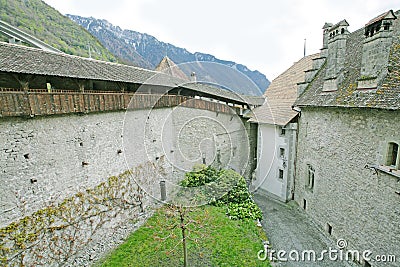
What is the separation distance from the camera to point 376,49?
6289 mm

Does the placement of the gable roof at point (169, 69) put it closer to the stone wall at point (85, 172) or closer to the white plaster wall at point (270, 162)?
the stone wall at point (85, 172)

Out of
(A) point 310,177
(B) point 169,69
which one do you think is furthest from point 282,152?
(B) point 169,69

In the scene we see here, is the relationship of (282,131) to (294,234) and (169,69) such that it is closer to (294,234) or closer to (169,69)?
(294,234)

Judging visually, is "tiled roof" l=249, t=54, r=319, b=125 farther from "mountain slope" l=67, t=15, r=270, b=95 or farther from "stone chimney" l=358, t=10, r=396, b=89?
"stone chimney" l=358, t=10, r=396, b=89

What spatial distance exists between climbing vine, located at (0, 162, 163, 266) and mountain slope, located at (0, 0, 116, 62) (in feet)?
81.6

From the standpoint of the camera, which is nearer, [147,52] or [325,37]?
[325,37]

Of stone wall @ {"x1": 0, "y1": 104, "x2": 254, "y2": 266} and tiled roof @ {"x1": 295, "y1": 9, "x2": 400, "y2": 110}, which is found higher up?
tiled roof @ {"x1": 295, "y1": 9, "x2": 400, "y2": 110}

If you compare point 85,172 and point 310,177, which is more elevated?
point 85,172

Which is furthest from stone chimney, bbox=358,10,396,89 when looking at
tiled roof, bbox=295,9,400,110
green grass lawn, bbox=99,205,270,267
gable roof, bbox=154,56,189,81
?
gable roof, bbox=154,56,189,81

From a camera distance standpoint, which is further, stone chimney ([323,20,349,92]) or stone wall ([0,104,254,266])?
stone chimney ([323,20,349,92])

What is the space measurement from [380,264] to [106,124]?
9489 millimetres

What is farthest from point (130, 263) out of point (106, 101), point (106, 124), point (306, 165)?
point (306, 165)

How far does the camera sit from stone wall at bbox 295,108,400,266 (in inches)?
235

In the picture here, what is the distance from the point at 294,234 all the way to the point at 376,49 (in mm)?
7296
